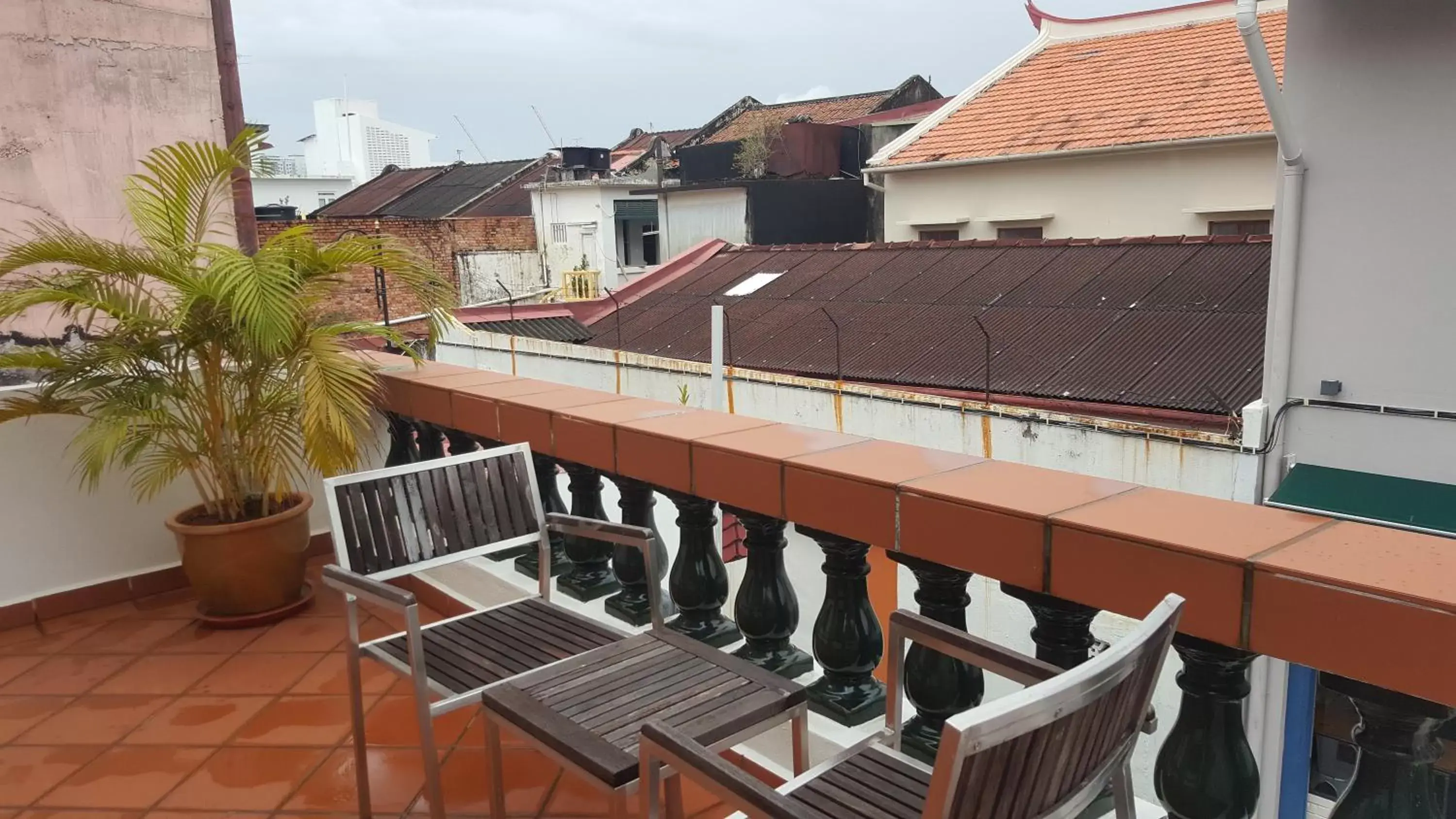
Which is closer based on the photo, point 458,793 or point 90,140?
point 458,793

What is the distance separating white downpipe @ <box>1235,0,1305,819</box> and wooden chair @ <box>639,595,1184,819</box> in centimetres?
437

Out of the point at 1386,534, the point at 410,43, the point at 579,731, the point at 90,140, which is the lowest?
the point at 579,731

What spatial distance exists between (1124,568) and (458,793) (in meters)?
1.56

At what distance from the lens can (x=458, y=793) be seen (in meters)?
2.14

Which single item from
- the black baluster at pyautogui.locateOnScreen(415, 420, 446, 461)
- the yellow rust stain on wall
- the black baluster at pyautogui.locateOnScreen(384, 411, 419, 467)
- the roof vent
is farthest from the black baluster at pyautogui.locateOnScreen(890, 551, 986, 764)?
the roof vent

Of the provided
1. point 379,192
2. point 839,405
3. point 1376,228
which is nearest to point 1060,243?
point 839,405

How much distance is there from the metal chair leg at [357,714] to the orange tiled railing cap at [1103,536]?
2.07 ft

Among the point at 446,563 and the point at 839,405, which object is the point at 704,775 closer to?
the point at 446,563

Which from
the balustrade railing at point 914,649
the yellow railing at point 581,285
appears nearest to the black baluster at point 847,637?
the balustrade railing at point 914,649

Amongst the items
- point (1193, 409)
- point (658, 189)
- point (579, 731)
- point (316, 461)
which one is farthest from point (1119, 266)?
point (658, 189)

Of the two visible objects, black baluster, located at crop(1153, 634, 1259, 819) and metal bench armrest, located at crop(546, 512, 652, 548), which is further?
metal bench armrest, located at crop(546, 512, 652, 548)

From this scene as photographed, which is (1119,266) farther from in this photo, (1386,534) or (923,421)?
(1386,534)

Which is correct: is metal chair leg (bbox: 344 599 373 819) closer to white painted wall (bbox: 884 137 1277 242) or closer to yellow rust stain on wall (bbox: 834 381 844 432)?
yellow rust stain on wall (bbox: 834 381 844 432)

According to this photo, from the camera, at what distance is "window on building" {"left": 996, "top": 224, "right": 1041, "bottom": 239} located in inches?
535
